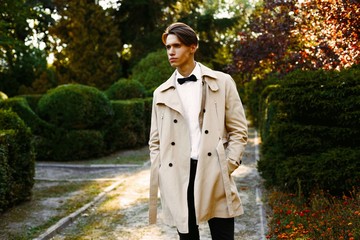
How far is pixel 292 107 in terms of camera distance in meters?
7.55

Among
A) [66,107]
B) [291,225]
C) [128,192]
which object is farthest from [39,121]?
[291,225]

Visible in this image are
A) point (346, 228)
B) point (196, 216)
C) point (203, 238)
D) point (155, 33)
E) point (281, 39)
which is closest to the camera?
point (196, 216)

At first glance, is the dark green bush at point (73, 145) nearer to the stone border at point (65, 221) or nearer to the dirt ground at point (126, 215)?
the dirt ground at point (126, 215)

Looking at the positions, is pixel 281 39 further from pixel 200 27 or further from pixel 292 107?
pixel 200 27

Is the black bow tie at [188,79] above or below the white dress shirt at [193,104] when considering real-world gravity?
above

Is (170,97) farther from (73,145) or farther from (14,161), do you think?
(73,145)

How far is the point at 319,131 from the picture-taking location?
741 centimetres

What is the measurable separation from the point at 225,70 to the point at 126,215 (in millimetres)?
10677

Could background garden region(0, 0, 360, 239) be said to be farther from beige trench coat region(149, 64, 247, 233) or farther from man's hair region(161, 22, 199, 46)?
man's hair region(161, 22, 199, 46)

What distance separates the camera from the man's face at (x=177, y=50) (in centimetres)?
339

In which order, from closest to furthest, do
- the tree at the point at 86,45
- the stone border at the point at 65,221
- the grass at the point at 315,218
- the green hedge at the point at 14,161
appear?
→ the grass at the point at 315,218 → the stone border at the point at 65,221 → the green hedge at the point at 14,161 → the tree at the point at 86,45

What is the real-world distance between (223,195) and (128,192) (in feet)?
20.1

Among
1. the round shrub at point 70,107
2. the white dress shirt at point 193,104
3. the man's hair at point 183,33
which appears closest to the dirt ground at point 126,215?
the round shrub at point 70,107

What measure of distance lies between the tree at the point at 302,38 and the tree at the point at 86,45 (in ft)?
34.1
